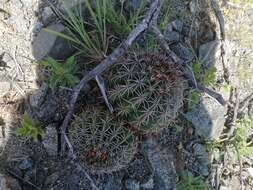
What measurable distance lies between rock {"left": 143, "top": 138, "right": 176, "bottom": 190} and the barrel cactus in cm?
32

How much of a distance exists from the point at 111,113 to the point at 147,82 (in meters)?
0.32

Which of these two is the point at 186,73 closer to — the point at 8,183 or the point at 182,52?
the point at 182,52

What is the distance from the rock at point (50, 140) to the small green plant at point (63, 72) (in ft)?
0.91

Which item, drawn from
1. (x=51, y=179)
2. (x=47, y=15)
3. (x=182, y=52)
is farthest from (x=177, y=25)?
(x=51, y=179)

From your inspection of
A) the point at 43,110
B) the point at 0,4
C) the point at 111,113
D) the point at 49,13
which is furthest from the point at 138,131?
the point at 0,4

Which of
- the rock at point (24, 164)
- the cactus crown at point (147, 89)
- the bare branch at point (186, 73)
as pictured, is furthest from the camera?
the rock at point (24, 164)

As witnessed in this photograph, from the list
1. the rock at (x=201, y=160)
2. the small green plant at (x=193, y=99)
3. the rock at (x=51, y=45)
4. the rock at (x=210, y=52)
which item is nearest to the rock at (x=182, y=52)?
the rock at (x=210, y=52)

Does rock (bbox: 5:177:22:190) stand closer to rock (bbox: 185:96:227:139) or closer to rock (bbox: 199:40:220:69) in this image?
rock (bbox: 185:96:227:139)

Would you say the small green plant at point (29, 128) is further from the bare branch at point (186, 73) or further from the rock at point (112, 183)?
the bare branch at point (186, 73)

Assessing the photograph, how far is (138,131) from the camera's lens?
2.32 meters

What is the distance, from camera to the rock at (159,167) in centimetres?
257

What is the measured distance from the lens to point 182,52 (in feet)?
9.22

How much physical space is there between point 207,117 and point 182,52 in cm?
51

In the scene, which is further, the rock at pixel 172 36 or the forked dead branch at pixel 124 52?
the rock at pixel 172 36
